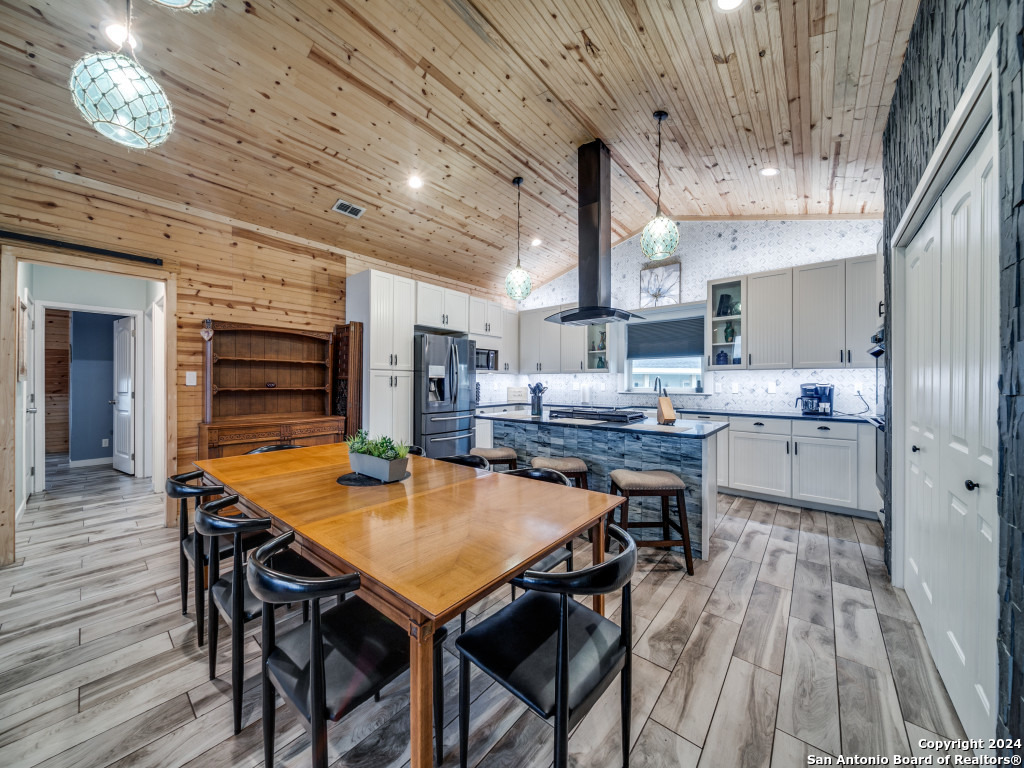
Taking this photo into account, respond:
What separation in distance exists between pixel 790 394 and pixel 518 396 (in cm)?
303

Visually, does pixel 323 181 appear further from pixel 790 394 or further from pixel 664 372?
pixel 790 394

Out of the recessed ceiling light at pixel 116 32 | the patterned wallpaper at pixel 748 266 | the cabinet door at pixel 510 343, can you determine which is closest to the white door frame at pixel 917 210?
the patterned wallpaper at pixel 748 266

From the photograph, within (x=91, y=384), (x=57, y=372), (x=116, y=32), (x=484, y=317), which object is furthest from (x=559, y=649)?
(x=57, y=372)

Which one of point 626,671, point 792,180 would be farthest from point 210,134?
point 792,180

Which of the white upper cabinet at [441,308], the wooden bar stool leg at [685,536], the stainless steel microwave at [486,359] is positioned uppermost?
the white upper cabinet at [441,308]

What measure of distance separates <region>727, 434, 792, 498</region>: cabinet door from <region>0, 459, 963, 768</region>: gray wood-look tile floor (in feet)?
4.10

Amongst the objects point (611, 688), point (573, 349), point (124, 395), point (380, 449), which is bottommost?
point (611, 688)

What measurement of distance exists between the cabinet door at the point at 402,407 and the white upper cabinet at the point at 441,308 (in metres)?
0.74

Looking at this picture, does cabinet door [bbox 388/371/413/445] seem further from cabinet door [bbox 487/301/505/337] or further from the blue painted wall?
the blue painted wall

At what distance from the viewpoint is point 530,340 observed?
649 cm

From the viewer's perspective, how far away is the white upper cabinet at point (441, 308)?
4891 mm

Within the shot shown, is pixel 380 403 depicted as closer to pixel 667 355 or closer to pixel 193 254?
pixel 193 254

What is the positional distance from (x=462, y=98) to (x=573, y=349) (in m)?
3.69

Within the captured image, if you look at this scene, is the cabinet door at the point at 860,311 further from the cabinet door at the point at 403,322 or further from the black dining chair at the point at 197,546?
the black dining chair at the point at 197,546
